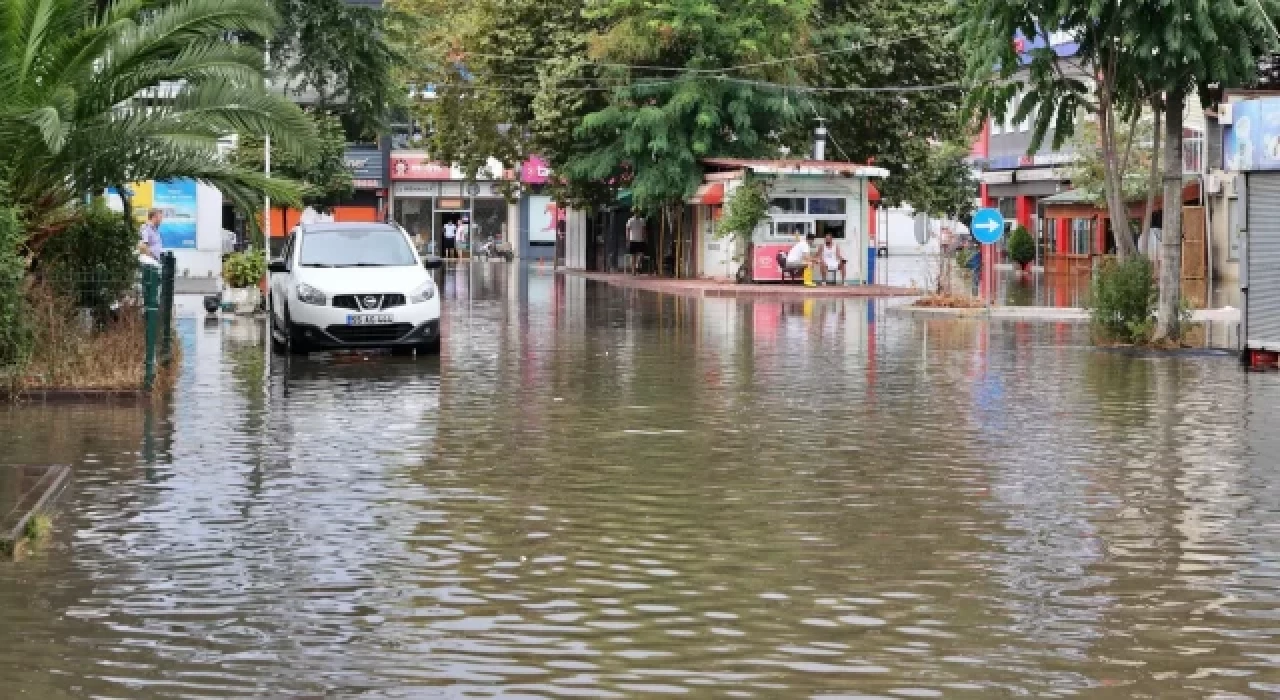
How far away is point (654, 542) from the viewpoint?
445 inches

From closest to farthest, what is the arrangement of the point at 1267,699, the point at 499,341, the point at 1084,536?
the point at 1267,699 < the point at 1084,536 < the point at 499,341

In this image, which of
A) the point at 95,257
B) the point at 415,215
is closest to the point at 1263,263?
the point at 95,257

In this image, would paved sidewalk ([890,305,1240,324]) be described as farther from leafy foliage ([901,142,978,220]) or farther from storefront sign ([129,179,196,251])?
leafy foliage ([901,142,978,220])

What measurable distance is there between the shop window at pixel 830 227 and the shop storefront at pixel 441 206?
45.1m

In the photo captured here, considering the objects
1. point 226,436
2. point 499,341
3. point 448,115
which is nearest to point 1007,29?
point 499,341

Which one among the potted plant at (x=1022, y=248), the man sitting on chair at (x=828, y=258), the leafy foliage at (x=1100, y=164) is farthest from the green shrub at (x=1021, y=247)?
the man sitting on chair at (x=828, y=258)

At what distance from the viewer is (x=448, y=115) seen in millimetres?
72438

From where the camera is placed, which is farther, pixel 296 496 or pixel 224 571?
pixel 296 496

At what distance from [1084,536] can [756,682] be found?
4.19 m

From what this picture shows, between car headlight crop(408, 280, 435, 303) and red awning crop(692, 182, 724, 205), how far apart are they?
34759 millimetres

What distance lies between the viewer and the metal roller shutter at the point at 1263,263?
25.5 metres

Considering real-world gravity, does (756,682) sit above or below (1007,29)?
below

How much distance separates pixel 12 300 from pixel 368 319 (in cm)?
847

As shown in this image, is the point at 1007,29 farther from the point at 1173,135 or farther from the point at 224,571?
the point at 224,571
